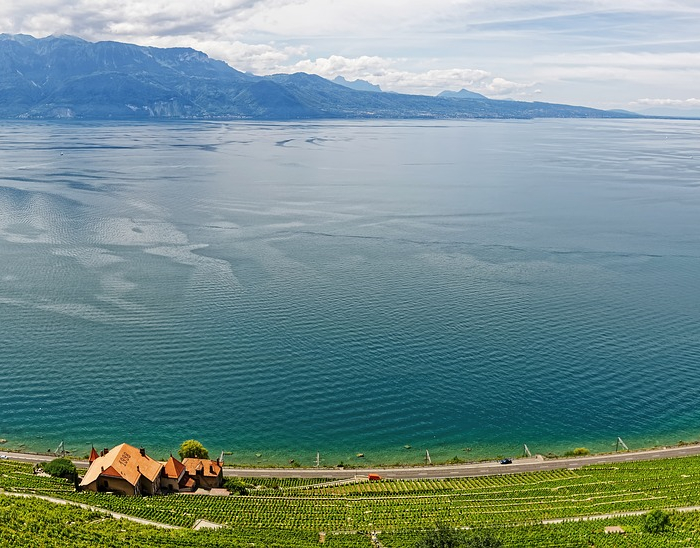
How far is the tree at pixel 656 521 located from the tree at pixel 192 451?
117 ft

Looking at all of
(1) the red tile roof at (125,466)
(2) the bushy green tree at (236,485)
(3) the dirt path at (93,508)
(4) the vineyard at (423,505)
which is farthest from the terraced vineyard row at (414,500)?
(1) the red tile roof at (125,466)

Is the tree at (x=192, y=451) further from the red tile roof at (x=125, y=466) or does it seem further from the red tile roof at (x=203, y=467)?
the red tile roof at (x=125, y=466)

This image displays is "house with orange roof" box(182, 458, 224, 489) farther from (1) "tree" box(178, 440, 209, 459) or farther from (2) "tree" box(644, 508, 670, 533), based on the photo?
(2) "tree" box(644, 508, 670, 533)

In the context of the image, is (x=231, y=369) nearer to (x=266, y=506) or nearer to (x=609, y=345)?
(x=266, y=506)

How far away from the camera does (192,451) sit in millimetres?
53438

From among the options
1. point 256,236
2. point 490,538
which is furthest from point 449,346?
point 256,236

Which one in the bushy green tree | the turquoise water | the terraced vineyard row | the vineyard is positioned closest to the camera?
the vineyard

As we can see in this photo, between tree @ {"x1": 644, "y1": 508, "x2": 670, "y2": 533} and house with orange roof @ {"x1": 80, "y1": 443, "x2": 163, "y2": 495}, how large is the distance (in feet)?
124

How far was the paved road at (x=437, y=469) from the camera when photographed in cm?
5428

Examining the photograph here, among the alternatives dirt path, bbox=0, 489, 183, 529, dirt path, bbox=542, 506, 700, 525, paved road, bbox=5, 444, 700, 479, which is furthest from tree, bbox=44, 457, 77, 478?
dirt path, bbox=542, 506, 700, 525

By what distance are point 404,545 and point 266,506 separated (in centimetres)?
1211

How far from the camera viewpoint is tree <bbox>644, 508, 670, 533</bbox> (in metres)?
42.1

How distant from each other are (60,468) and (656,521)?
46.2 m

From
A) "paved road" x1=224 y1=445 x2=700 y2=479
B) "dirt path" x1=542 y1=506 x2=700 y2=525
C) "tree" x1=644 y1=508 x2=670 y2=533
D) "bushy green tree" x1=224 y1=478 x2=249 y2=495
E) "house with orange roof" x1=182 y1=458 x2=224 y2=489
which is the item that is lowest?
"paved road" x1=224 y1=445 x2=700 y2=479
